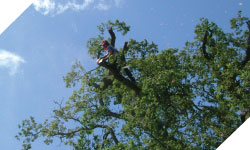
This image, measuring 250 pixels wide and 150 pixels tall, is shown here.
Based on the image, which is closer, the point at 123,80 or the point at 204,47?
the point at 123,80

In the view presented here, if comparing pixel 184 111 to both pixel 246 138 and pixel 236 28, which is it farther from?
pixel 246 138

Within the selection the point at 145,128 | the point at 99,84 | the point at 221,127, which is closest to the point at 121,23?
the point at 99,84

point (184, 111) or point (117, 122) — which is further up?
point (117, 122)

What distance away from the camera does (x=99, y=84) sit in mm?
13500

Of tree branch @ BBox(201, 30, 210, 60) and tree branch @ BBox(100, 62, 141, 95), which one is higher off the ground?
tree branch @ BBox(201, 30, 210, 60)

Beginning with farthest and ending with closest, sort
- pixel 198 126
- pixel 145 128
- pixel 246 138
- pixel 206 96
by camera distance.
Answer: pixel 206 96 < pixel 198 126 < pixel 145 128 < pixel 246 138

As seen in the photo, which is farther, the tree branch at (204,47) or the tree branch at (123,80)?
the tree branch at (204,47)

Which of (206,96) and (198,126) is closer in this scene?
(198,126)

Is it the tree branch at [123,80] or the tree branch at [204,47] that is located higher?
the tree branch at [204,47]

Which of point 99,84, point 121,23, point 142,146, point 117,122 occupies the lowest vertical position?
point 142,146

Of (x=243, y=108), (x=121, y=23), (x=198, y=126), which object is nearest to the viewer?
(x=243, y=108)

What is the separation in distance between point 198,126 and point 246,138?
8.40 metres

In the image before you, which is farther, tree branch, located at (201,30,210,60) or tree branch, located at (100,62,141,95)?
tree branch, located at (201,30,210,60)

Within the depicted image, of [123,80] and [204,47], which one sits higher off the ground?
[204,47]
